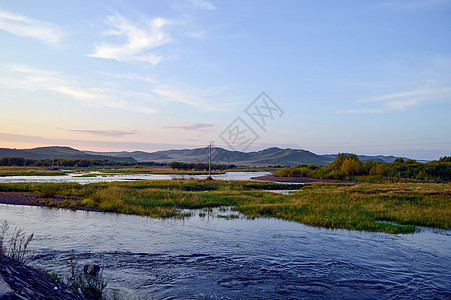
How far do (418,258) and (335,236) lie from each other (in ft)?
12.7

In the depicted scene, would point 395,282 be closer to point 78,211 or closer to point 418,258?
point 418,258

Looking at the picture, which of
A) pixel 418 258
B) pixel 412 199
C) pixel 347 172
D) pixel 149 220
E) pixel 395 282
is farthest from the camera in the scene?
pixel 347 172

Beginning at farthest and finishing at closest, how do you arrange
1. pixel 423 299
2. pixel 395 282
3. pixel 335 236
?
1. pixel 335 236
2. pixel 395 282
3. pixel 423 299

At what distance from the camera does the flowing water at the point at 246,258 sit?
890 centimetres

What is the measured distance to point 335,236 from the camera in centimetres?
Answer: 1534

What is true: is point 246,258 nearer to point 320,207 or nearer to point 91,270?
point 91,270

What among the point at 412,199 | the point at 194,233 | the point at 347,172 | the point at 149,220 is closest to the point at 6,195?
the point at 149,220

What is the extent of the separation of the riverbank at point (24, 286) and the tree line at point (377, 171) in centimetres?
5859

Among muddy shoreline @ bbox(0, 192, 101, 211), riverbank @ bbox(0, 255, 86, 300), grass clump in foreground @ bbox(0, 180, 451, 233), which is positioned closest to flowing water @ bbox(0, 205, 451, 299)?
grass clump in foreground @ bbox(0, 180, 451, 233)

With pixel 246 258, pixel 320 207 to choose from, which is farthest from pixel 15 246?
pixel 320 207

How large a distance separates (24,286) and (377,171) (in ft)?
216

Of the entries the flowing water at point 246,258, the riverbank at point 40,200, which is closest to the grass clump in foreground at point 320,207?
the riverbank at point 40,200

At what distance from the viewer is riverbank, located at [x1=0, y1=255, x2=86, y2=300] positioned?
13.3 feet

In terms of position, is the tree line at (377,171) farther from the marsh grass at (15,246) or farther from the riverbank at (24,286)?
the riverbank at (24,286)
